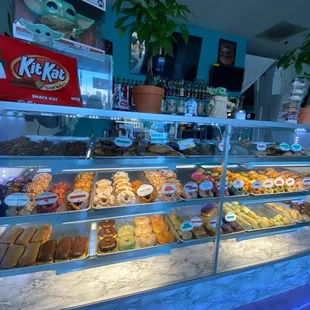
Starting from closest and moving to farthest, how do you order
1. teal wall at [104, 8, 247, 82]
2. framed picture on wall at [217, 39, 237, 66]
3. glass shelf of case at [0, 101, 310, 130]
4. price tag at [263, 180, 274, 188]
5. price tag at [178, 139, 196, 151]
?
glass shelf of case at [0, 101, 310, 130] < price tag at [178, 139, 196, 151] < price tag at [263, 180, 274, 188] < teal wall at [104, 8, 247, 82] < framed picture on wall at [217, 39, 237, 66]

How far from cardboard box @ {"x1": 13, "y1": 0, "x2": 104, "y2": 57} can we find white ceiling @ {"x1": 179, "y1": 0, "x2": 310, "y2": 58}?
2.87 m

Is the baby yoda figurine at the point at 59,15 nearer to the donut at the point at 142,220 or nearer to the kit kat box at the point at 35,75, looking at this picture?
the kit kat box at the point at 35,75

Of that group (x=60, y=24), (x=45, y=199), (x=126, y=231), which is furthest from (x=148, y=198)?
(x=60, y=24)

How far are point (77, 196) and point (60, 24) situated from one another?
37.8 inches

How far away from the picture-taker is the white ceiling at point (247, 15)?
3.20m

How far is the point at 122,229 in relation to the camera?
4.65ft

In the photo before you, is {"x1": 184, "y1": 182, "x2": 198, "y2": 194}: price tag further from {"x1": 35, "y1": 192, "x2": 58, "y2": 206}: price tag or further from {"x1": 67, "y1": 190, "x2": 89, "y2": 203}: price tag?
{"x1": 35, "y1": 192, "x2": 58, "y2": 206}: price tag

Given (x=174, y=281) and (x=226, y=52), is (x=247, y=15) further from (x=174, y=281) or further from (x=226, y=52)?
(x=174, y=281)

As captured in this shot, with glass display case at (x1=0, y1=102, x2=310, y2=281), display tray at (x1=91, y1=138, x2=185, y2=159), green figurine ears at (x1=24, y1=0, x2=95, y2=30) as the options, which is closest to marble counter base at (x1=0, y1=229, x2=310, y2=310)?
glass display case at (x1=0, y1=102, x2=310, y2=281)

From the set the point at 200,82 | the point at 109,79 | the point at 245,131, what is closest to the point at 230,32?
the point at 200,82

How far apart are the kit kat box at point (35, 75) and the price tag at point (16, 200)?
0.50 metres

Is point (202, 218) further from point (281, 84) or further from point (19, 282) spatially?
point (281, 84)

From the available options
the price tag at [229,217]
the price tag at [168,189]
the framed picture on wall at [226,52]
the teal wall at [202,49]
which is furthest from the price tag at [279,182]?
the framed picture on wall at [226,52]

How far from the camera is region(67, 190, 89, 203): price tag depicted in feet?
3.80
